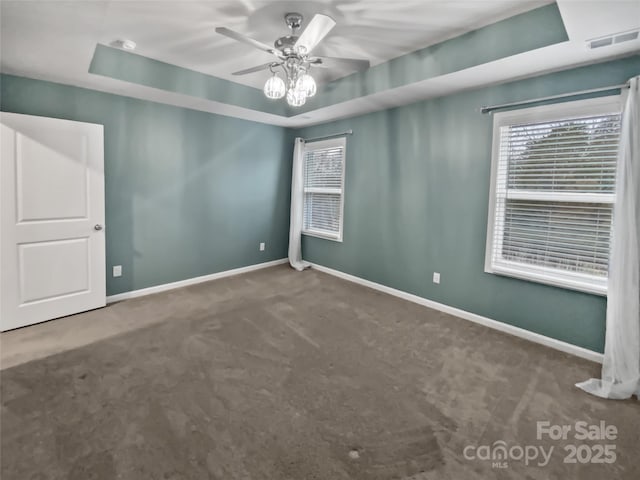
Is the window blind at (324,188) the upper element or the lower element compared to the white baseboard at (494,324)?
upper

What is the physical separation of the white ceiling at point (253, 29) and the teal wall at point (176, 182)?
28 cm

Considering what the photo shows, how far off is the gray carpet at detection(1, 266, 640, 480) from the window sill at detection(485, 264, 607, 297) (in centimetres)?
57

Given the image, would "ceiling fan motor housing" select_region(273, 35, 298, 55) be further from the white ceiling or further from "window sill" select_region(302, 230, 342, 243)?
"window sill" select_region(302, 230, 342, 243)

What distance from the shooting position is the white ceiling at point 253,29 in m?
1.95

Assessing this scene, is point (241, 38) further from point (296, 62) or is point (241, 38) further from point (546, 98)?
point (546, 98)

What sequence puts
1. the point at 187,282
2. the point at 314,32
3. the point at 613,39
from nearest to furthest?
the point at 314,32 → the point at 613,39 → the point at 187,282

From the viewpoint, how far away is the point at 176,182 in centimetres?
411

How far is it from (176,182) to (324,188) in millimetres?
2078

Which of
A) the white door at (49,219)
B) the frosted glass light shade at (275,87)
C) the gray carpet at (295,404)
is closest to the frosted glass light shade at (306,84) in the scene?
the frosted glass light shade at (275,87)

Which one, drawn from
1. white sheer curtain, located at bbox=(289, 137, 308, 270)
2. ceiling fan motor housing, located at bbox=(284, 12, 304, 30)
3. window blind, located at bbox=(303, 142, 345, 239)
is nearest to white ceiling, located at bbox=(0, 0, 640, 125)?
ceiling fan motor housing, located at bbox=(284, 12, 304, 30)

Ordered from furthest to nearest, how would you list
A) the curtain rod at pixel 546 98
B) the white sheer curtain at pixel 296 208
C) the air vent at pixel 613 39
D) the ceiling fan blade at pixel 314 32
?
the white sheer curtain at pixel 296 208
the curtain rod at pixel 546 98
the air vent at pixel 613 39
the ceiling fan blade at pixel 314 32

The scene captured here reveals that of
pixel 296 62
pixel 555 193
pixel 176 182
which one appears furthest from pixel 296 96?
pixel 176 182

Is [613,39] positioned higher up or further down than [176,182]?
higher up

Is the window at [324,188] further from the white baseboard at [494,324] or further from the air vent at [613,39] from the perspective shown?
the air vent at [613,39]
